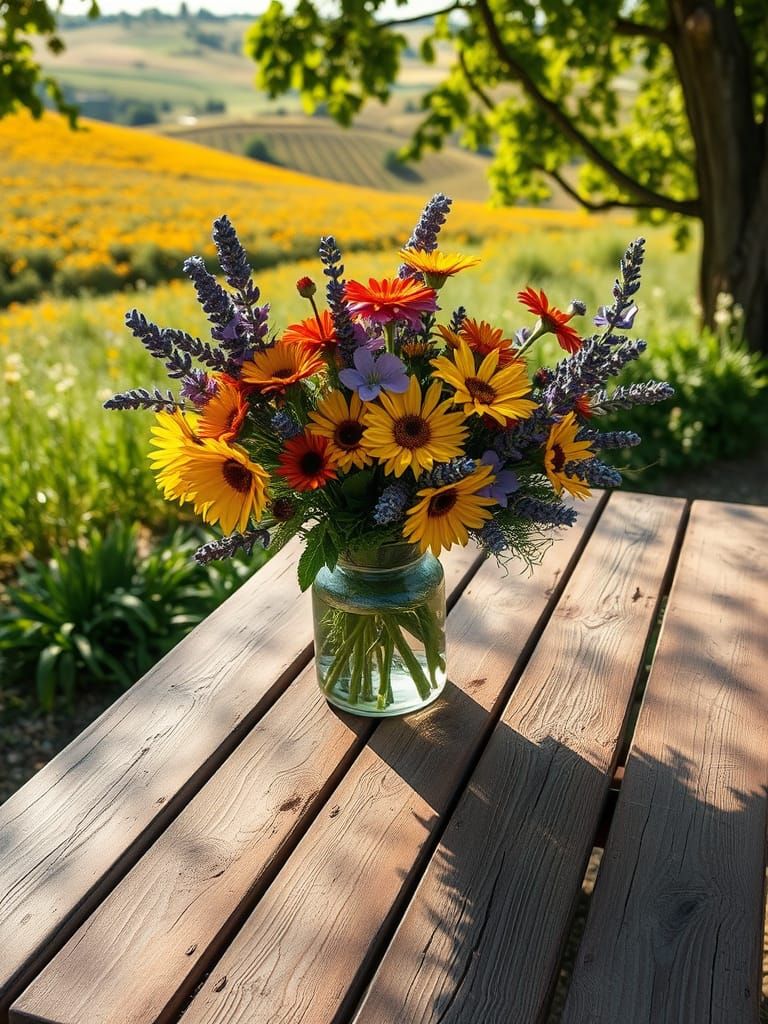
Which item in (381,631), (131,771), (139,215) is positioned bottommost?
(139,215)

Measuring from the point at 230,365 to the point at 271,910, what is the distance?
0.70 m

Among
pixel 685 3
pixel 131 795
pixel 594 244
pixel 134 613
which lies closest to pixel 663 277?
pixel 594 244

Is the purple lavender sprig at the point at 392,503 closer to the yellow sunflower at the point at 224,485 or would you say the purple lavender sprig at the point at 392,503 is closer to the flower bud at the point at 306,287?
the yellow sunflower at the point at 224,485

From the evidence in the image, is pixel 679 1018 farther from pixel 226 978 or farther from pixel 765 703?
pixel 765 703

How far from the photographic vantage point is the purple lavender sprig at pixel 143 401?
4.36 feet

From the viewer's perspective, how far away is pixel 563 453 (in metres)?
1.32

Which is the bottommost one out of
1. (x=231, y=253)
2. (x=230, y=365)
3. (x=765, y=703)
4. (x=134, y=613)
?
(x=134, y=613)

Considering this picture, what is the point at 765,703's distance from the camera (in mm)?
1628

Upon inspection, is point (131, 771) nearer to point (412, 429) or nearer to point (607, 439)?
point (412, 429)

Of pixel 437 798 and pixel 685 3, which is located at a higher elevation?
pixel 685 3

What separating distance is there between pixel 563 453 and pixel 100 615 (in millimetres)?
2109

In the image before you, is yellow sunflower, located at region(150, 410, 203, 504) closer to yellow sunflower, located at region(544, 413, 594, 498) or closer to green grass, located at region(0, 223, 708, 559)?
yellow sunflower, located at region(544, 413, 594, 498)

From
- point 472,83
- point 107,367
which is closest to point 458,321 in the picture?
point 472,83

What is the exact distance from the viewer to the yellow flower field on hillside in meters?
11.4
